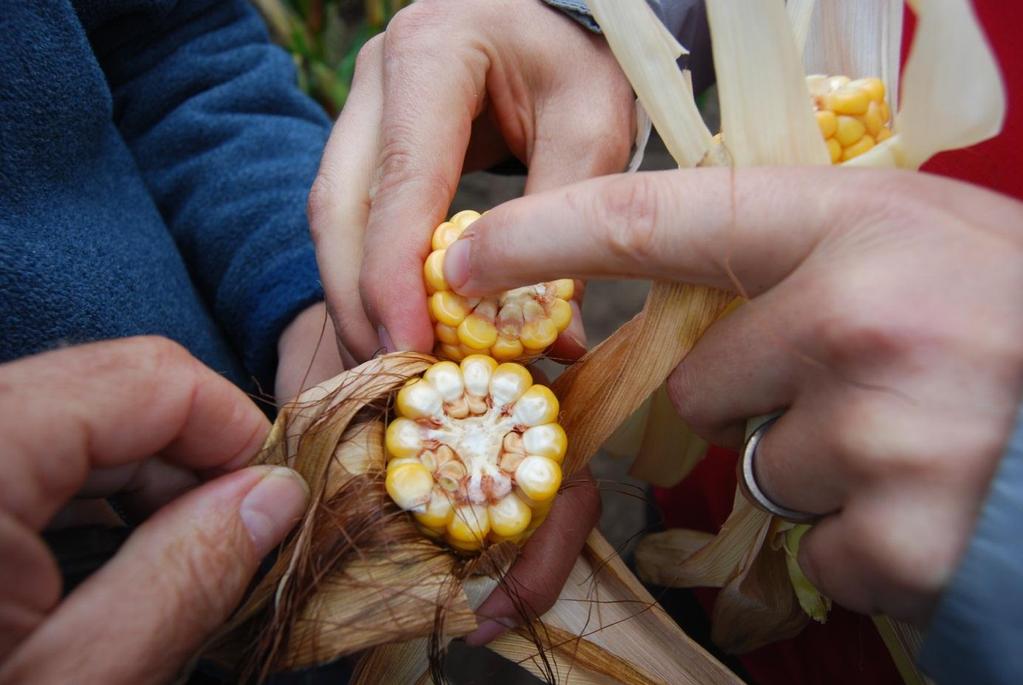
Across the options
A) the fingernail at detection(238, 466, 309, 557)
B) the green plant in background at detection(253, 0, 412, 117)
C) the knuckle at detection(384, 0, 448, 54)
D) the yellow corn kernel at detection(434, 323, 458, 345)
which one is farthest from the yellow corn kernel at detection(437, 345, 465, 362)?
the green plant in background at detection(253, 0, 412, 117)

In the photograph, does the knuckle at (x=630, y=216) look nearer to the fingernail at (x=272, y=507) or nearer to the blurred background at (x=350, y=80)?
the fingernail at (x=272, y=507)

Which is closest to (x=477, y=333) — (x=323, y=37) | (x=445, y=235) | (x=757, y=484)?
(x=445, y=235)

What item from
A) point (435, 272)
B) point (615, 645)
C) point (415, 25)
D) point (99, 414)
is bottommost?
point (615, 645)

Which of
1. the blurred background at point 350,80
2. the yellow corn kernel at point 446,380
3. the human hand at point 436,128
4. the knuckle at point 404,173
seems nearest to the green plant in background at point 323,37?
the blurred background at point 350,80

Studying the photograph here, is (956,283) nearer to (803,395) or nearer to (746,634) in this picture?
(803,395)

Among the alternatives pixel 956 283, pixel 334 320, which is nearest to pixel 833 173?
pixel 956 283

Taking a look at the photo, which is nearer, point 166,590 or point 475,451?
point 166,590

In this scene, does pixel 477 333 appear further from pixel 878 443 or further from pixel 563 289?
pixel 878 443

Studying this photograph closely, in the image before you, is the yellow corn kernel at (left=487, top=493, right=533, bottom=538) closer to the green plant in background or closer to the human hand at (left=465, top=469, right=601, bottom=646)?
the human hand at (left=465, top=469, right=601, bottom=646)
